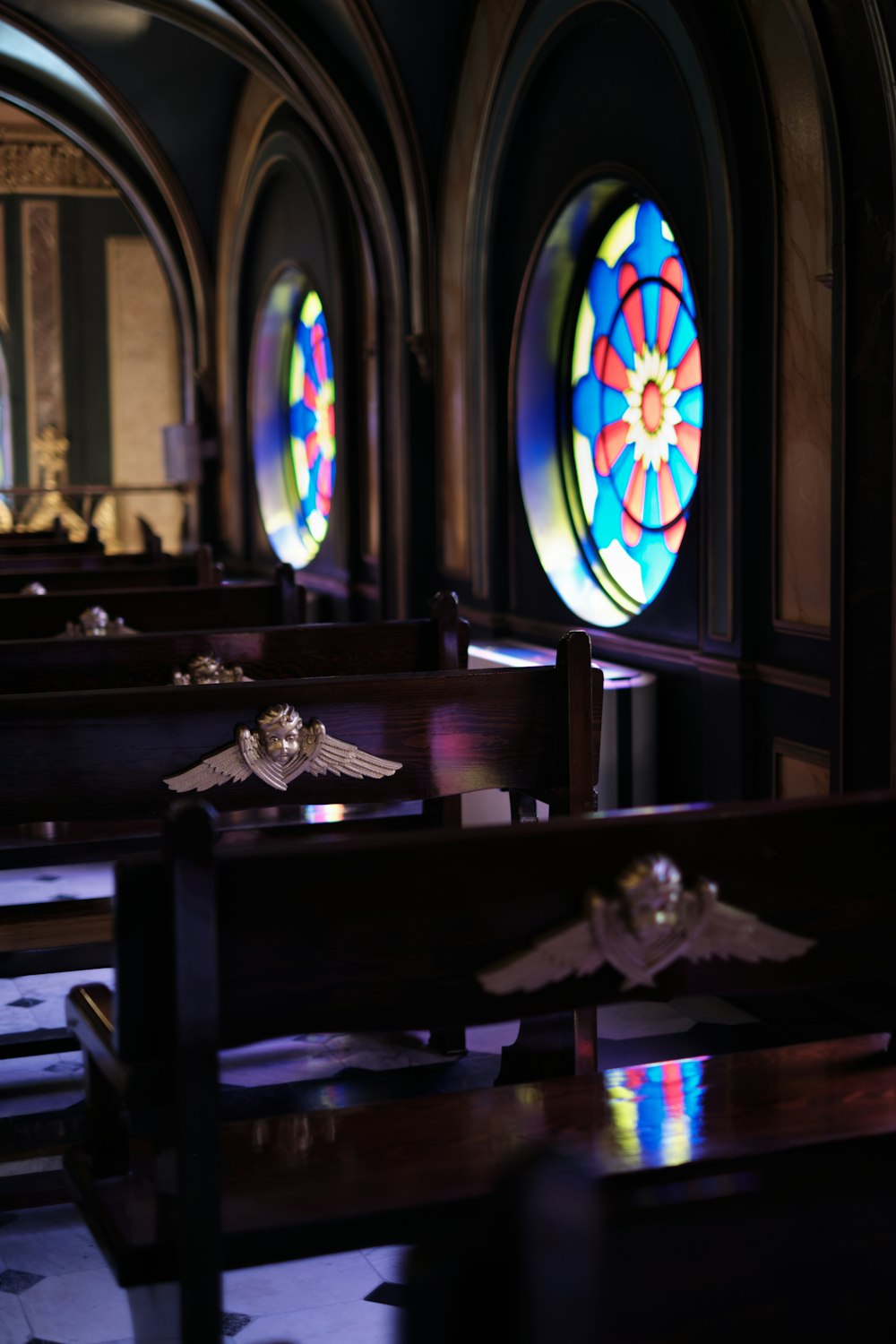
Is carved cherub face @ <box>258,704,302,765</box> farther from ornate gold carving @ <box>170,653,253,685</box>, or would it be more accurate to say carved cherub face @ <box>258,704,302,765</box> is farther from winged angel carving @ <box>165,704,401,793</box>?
ornate gold carving @ <box>170,653,253,685</box>

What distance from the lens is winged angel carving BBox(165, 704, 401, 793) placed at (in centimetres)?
271

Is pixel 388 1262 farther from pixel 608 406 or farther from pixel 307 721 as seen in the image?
pixel 608 406

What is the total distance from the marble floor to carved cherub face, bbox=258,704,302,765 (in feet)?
2.87

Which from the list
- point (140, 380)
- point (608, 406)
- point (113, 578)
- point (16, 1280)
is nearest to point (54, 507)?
point (140, 380)

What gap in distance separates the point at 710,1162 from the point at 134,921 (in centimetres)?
67

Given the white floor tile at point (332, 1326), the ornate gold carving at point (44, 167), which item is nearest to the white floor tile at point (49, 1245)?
the white floor tile at point (332, 1326)

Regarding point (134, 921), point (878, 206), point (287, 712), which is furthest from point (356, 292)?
point (134, 921)

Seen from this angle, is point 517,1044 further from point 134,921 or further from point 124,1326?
point 134,921

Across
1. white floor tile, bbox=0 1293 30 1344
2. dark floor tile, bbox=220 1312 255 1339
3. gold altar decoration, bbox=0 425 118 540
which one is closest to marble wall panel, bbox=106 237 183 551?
gold altar decoration, bbox=0 425 118 540

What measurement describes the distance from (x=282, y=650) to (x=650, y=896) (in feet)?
7.84

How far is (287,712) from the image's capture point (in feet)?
8.94

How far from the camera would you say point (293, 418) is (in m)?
10.7

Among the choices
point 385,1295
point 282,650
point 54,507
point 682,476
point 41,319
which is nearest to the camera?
point 385,1295

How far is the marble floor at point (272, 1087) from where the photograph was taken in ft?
8.35
